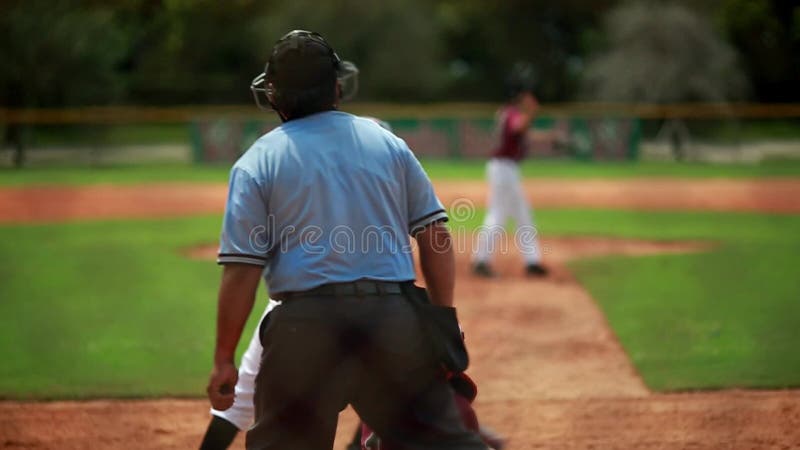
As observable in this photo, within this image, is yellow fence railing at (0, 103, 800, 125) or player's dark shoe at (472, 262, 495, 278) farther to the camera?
yellow fence railing at (0, 103, 800, 125)

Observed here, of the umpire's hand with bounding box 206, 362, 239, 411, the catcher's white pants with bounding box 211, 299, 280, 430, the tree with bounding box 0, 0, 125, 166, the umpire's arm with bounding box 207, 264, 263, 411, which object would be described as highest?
the umpire's arm with bounding box 207, 264, 263, 411

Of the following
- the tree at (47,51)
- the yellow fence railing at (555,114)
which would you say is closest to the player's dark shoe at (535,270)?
the yellow fence railing at (555,114)

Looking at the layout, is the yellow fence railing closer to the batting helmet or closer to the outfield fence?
the outfield fence

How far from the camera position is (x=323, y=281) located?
3111mm

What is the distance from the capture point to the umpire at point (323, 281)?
3.07 meters

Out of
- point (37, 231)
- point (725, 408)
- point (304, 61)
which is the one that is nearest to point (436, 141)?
point (37, 231)

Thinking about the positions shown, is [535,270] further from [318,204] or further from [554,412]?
[318,204]

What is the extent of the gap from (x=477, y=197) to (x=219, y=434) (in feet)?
52.1

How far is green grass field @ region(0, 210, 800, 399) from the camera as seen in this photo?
269 inches

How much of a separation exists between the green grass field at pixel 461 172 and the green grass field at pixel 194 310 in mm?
9633

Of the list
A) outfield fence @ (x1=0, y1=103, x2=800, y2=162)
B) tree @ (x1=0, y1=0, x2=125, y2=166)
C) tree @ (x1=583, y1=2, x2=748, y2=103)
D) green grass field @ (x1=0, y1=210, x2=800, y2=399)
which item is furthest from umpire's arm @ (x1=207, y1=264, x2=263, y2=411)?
tree @ (x1=0, y1=0, x2=125, y2=166)

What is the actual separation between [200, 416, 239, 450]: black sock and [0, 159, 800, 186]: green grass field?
19.9 meters

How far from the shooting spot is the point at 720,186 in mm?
22172

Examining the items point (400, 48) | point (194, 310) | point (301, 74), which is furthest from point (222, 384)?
point (400, 48)
